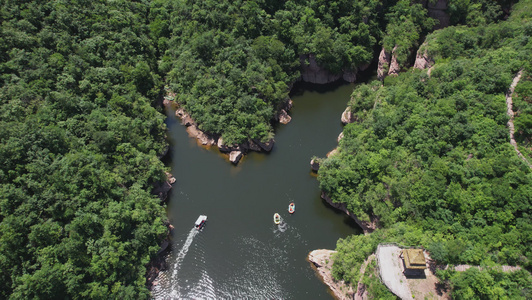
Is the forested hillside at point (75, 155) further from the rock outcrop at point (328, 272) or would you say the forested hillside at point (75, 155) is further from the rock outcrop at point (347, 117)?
the rock outcrop at point (347, 117)

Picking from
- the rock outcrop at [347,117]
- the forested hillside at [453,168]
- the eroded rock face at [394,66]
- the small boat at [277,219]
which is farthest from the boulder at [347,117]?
the small boat at [277,219]

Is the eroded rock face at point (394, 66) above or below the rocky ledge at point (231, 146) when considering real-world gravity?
above

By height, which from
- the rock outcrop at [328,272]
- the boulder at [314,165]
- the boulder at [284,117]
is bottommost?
the rock outcrop at [328,272]

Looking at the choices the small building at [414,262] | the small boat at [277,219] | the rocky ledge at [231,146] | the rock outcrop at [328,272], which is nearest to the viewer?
the small building at [414,262]

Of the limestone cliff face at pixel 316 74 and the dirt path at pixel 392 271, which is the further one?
the limestone cliff face at pixel 316 74

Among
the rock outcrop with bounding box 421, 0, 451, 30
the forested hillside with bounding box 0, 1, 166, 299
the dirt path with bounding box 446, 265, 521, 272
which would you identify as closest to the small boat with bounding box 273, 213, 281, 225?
the forested hillside with bounding box 0, 1, 166, 299

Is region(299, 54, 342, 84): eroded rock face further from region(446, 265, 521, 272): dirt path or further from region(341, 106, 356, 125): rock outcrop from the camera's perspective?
region(446, 265, 521, 272): dirt path
